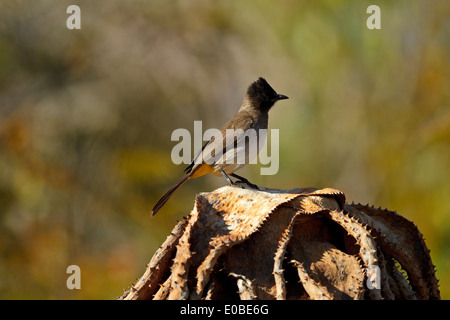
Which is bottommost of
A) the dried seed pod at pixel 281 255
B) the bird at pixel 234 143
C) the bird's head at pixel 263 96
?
the dried seed pod at pixel 281 255

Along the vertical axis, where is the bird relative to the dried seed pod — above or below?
above

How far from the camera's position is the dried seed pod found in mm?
1504

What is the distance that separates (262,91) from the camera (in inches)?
166

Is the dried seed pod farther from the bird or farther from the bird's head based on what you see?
the bird's head

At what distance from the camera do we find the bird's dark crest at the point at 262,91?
422cm

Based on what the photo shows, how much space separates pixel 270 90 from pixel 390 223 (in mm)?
2481

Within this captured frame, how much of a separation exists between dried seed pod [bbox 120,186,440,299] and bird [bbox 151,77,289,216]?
162cm

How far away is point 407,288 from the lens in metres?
1.70

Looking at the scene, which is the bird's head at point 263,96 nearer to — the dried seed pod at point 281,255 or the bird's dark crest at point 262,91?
the bird's dark crest at point 262,91

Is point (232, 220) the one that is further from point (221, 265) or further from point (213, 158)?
point (213, 158)

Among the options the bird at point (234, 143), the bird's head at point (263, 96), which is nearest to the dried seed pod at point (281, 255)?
the bird at point (234, 143)

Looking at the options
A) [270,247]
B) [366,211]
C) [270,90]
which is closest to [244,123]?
[270,90]

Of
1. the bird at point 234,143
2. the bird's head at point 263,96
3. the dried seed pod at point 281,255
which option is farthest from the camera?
the bird's head at point 263,96

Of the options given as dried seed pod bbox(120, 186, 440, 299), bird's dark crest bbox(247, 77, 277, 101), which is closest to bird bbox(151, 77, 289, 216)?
bird's dark crest bbox(247, 77, 277, 101)
